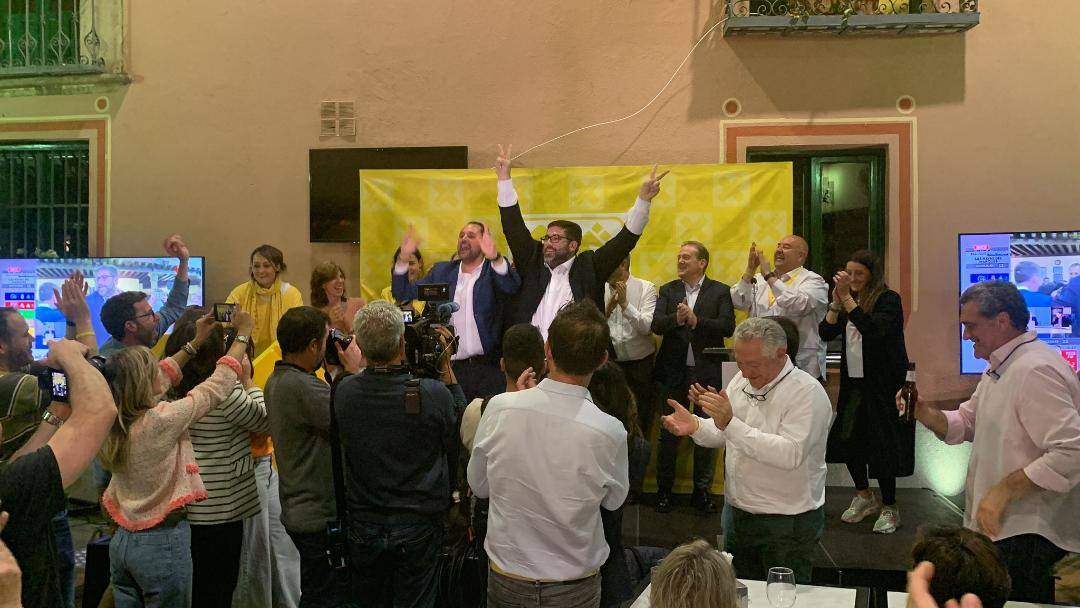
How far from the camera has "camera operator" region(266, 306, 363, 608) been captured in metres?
3.25

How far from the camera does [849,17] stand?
6.19 m

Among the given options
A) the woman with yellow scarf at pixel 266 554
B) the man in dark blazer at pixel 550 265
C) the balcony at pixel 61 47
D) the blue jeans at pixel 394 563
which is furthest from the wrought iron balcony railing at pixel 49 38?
the blue jeans at pixel 394 563

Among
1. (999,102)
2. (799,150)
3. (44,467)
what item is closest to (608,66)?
(799,150)

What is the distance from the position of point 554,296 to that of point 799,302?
1.40m

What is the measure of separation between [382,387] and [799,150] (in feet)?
14.5

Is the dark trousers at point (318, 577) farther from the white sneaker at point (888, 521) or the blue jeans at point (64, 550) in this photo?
the white sneaker at point (888, 521)

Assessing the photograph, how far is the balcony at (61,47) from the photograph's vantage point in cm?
710

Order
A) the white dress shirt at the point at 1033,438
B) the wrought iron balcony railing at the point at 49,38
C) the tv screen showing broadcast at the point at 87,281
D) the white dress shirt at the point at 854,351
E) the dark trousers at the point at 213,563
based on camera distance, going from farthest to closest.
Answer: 1. the wrought iron balcony railing at the point at 49,38
2. the tv screen showing broadcast at the point at 87,281
3. the white dress shirt at the point at 854,351
4. the dark trousers at the point at 213,563
5. the white dress shirt at the point at 1033,438

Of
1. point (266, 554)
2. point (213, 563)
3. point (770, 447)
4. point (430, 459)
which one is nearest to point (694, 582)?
point (770, 447)

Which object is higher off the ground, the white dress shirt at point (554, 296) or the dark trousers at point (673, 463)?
the white dress shirt at point (554, 296)

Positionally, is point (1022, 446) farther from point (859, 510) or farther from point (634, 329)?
point (634, 329)

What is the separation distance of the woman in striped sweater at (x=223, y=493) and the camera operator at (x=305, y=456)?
0.18 meters

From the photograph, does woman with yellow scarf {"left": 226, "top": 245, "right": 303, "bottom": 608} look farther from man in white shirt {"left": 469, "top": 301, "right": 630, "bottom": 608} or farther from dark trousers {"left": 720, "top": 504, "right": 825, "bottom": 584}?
dark trousers {"left": 720, "top": 504, "right": 825, "bottom": 584}

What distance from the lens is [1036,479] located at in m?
2.91
